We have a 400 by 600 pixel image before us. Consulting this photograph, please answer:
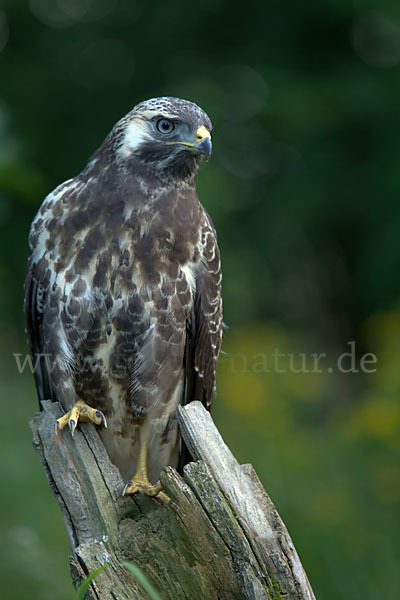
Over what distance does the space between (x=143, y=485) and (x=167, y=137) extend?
1.73 meters

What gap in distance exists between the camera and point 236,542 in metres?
2.84

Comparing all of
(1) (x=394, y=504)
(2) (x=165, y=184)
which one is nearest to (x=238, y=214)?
(1) (x=394, y=504)

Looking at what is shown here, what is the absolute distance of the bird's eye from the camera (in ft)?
13.0

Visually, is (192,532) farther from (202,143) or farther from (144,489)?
(202,143)

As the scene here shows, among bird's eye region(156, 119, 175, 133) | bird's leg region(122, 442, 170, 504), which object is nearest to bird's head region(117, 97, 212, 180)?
bird's eye region(156, 119, 175, 133)

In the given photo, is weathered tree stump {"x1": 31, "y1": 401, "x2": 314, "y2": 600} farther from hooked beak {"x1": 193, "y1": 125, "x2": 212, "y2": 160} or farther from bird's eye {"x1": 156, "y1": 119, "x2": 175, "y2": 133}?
bird's eye {"x1": 156, "y1": 119, "x2": 175, "y2": 133}

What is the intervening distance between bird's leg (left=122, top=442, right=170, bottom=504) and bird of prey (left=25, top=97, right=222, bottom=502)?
13 mm

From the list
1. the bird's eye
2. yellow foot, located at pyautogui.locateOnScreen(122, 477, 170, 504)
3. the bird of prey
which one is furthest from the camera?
the bird's eye

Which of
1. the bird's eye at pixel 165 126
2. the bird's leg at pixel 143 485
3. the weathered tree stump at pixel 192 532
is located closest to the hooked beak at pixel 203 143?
the bird's eye at pixel 165 126

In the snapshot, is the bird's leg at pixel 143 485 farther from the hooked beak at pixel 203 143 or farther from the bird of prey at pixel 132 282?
the hooked beak at pixel 203 143

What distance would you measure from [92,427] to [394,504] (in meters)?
2.74

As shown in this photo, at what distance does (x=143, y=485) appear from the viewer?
355cm

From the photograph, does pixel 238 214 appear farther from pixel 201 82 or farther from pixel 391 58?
pixel 391 58

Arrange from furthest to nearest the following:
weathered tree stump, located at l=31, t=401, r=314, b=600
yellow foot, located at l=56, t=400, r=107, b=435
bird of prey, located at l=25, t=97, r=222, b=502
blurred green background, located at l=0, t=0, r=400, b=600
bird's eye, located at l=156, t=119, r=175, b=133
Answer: blurred green background, located at l=0, t=0, r=400, b=600 < bird's eye, located at l=156, t=119, r=175, b=133 < bird of prey, located at l=25, t=97, r=222, b=502 < yellow foot, located at l=56, t=400, r=107, b=435 < weathered tree stump, located at l=31, t=401, r=314, b=600
